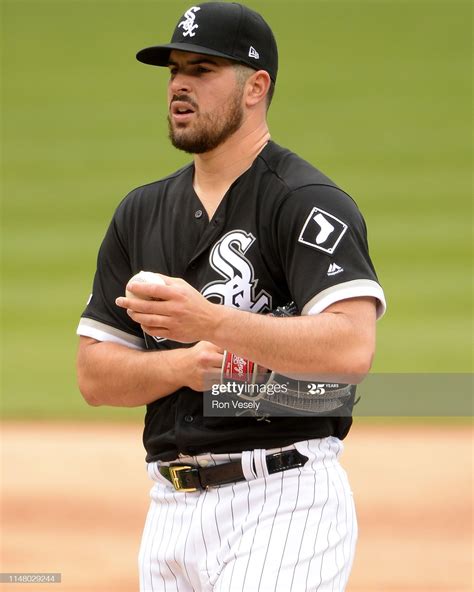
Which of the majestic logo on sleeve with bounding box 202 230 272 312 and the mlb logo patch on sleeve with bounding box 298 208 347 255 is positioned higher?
the mlb logo patch on sleeve with bounding box 298 208 347 255

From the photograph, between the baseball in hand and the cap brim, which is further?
the cap brim

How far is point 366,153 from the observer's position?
55.1 feet

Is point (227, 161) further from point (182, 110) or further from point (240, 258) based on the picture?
point (240, 258)

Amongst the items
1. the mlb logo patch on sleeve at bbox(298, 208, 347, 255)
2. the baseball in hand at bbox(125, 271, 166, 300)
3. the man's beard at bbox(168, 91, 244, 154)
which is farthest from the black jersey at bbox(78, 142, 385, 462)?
the baseball in hand at bbox(125, 271, 166, 300)

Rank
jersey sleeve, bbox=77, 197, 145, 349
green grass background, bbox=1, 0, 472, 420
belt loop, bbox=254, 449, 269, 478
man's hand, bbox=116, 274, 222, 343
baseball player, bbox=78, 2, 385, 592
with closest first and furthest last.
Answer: man's hand, bbox=116, 274, 222, 343 < baseball player, bbox=78, 2, 385, 592 < belt loop, bbox=254, 449, 269, 478 < jersey sleeve, bbox=77, 197, 145, 349 < green grass background, bbox=1, 0, 472, 420

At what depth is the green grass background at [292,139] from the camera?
13398mm

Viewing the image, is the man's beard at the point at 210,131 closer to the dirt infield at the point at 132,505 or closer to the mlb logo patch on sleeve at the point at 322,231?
the mlb logo patch on sleeve at the point at 322,231

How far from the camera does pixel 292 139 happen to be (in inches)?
657

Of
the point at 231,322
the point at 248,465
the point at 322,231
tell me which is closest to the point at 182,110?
the point at 322,231

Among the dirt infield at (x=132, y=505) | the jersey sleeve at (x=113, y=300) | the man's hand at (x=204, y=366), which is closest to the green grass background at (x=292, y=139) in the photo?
the dirt infield at (x=132, y=505)

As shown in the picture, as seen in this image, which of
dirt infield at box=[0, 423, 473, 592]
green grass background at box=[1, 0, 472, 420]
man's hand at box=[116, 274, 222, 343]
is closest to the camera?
man's hand at box=[116, 274, 222, 343]

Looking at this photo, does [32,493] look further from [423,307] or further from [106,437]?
[423,307]

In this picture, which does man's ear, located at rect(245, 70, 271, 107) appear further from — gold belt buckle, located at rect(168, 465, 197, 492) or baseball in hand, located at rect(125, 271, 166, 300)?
gold belt buckle, located at rect(168, 465, 197, 492)

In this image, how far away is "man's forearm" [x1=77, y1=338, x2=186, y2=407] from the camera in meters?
2.91
